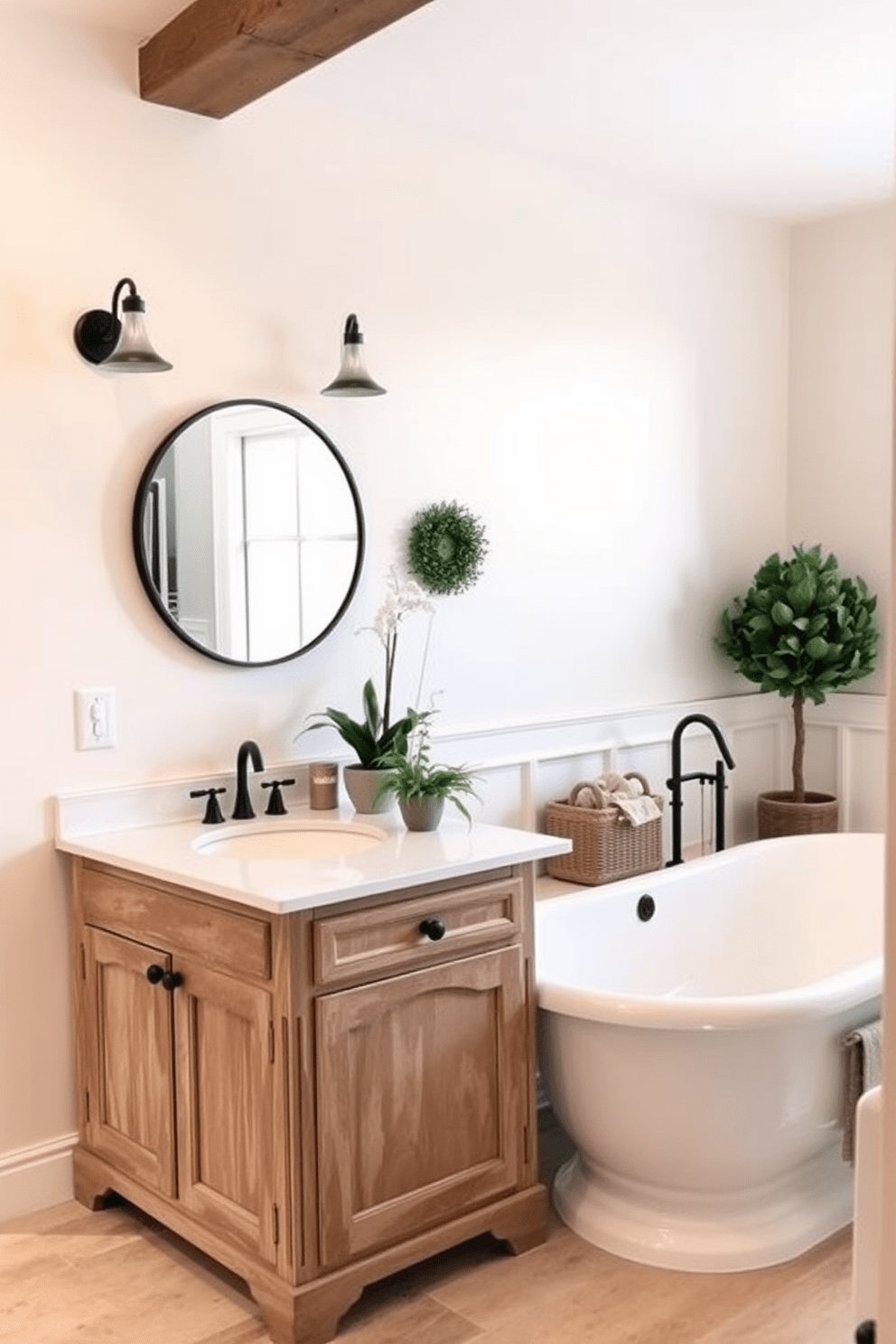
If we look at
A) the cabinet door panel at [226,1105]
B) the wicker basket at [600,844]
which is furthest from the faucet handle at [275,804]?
the wicker basket at [600,844]

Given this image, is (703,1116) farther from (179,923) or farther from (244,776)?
(244,776)

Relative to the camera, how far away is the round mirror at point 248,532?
2947 millimetres

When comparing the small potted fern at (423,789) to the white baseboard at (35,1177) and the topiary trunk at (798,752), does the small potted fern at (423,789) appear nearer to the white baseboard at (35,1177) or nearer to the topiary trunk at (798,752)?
the white baseboard at (35,1177)

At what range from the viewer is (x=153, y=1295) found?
8.30 ft

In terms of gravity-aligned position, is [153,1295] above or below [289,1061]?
below

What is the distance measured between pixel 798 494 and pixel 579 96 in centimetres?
175

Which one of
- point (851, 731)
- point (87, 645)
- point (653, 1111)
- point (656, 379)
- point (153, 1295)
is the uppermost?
point (656, 379)

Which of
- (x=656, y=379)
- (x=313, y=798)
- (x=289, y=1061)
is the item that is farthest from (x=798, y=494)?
(x=289, y=1061)

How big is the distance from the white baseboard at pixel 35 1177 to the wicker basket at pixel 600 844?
1380 millimetres

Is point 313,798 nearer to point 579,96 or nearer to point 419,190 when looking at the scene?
point 419,190

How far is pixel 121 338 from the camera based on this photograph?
2.71 m

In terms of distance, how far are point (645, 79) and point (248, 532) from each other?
4.53 feet

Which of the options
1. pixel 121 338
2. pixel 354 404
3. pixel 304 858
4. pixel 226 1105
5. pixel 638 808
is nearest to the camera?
pixel 226 1105

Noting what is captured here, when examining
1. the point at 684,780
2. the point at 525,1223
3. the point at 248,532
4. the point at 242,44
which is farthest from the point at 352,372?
the point at 525,1223
